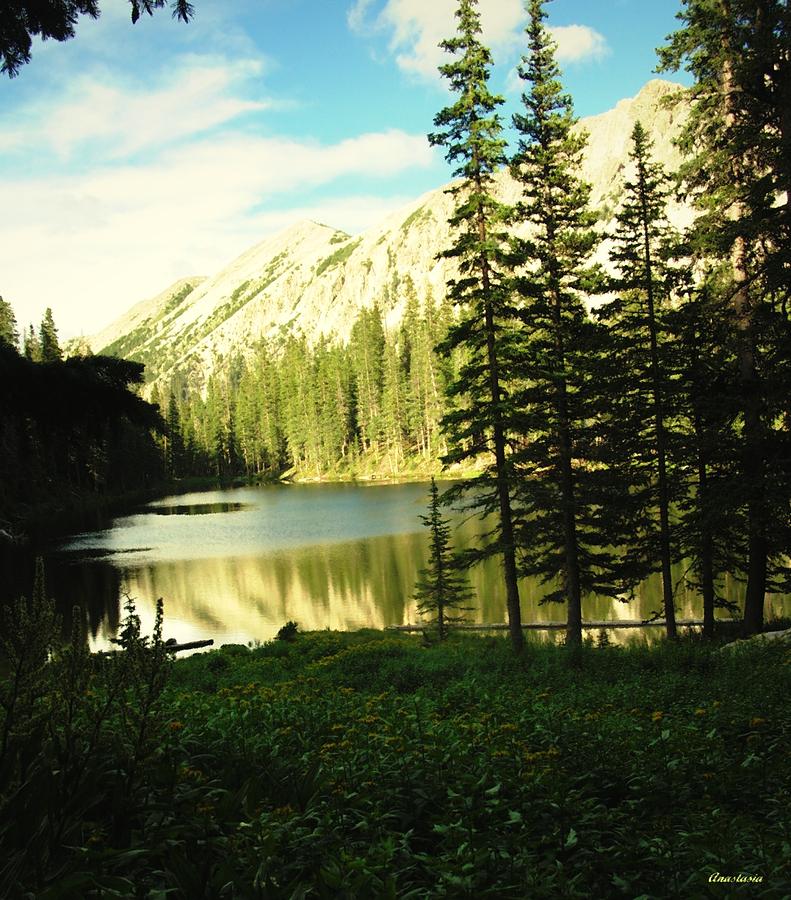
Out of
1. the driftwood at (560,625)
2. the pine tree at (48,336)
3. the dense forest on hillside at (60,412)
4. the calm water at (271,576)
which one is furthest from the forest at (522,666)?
the pine tree at (48,336)

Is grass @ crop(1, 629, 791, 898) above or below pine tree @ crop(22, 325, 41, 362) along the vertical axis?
below

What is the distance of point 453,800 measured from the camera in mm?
4547

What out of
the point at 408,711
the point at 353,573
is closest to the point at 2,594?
the point at 353,573

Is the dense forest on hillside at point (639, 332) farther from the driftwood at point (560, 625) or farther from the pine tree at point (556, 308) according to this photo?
the driftwood at point (560, 625)

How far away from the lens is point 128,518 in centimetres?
6450

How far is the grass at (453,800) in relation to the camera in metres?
3.47

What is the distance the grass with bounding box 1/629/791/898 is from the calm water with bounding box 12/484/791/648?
9.41 metres

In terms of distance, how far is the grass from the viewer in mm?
3469

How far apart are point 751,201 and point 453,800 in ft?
43.1

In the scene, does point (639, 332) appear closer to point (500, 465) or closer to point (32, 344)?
point (500, 465)

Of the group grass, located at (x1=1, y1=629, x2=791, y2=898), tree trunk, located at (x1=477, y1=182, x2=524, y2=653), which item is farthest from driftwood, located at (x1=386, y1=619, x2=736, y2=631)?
grass, located at (x1=1, y1=629, x2=791, y2=898)

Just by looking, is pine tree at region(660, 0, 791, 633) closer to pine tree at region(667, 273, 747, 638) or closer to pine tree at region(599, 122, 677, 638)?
pine tree at region(667, 273, 747, 638)

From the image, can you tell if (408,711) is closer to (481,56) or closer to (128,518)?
(481,56)

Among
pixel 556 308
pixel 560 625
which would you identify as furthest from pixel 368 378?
pixel 556 308
